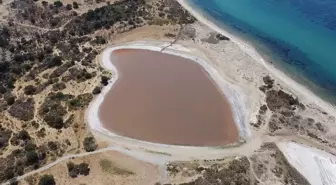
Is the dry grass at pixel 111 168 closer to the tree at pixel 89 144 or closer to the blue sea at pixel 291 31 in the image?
the tree at pixel 89 144

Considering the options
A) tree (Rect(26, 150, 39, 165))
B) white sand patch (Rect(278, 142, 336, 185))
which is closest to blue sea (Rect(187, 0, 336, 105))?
white sand patch (Rect(278, 142, 336, 185))

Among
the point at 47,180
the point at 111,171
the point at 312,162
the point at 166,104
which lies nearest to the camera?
the point at 47,180

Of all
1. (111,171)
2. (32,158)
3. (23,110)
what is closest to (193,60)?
(111,171)

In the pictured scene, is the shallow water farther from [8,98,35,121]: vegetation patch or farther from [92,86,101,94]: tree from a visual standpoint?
[8,98,35,121]: vegetation patch

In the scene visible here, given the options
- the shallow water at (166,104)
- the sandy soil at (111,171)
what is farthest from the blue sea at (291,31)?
the sandy soil at (111,171)

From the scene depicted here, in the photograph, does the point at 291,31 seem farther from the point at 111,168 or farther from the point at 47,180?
the point at 47,180

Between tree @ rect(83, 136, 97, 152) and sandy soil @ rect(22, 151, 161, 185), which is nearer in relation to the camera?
sandy soil @ rect(22, 151, 161, 185)

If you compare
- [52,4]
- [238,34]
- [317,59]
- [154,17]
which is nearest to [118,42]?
[154,17]
